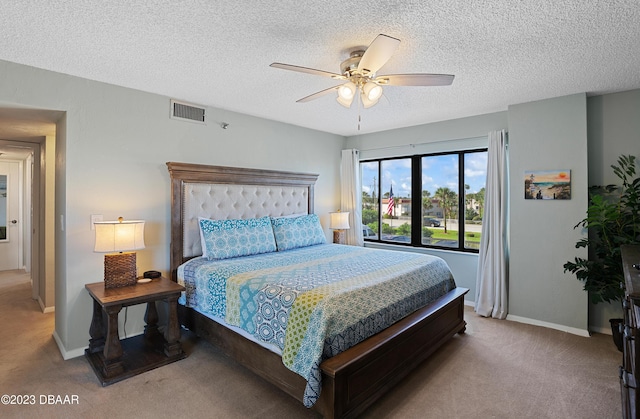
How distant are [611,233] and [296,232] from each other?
3.29m

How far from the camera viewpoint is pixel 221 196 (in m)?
3.85

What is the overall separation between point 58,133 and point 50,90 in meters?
0.56

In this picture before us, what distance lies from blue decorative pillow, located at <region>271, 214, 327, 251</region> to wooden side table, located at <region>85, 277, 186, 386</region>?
4.45 ft

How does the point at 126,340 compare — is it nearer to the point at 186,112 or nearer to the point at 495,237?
the point at 186,112

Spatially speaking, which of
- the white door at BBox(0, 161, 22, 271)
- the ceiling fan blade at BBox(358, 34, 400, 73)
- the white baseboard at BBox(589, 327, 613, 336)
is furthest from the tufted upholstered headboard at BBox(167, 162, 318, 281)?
the white door at BBox(0, 161, 22, 271)

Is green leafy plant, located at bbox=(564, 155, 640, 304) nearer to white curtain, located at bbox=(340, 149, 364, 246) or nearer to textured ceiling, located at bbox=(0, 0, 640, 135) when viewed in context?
textured ceiling, located at bbox=(0, 0, 640, 135)

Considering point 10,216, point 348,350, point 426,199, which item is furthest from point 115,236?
point 10,216

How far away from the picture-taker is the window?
4.45 meters

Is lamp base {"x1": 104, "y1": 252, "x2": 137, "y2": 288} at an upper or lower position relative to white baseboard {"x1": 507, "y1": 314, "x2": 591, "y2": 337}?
upper

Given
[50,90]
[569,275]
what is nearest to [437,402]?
[569,275]

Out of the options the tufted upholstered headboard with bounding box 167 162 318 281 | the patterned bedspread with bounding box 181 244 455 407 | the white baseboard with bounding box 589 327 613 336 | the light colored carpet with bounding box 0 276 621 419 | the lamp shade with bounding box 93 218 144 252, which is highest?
the tufted upholstered headboard with bounding box 167 162 318 281

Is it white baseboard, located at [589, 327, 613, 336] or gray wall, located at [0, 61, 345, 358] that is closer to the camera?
gray wall, located at [0, 61, 345, 358]

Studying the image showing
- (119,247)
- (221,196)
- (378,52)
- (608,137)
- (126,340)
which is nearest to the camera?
(378,52)

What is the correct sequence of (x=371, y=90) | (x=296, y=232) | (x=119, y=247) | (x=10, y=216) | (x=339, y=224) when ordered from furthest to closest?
(x=10, y=216) < (x=339, y=224) < (x=296, y=232) < (x=119, y=247) < (x=371, y=90)
